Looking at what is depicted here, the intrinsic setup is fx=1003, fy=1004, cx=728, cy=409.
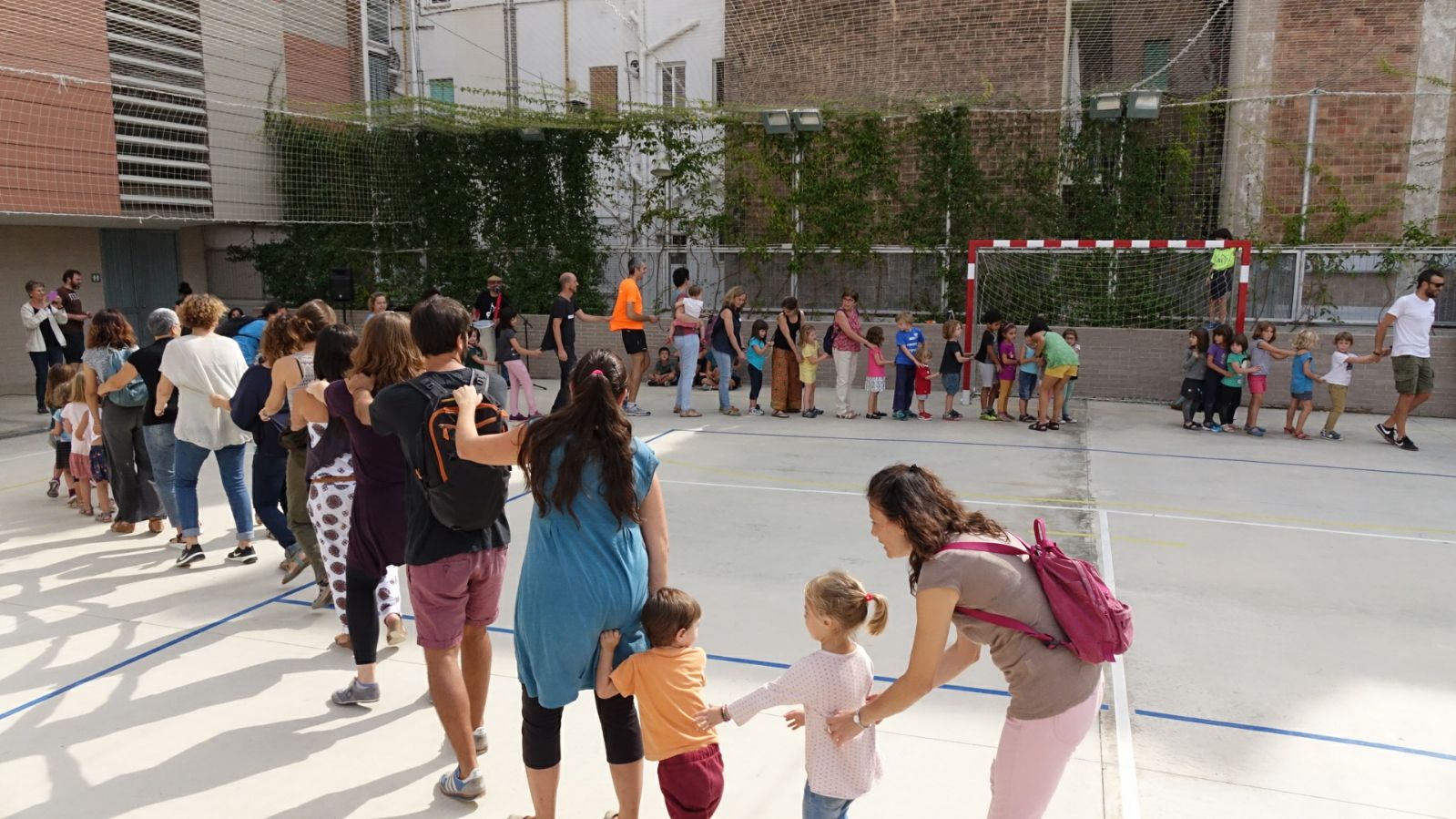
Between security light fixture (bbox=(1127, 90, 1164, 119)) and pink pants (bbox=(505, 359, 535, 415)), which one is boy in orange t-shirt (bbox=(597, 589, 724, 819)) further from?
security light fixture (bbox=(1127, 90, 1164, 119))

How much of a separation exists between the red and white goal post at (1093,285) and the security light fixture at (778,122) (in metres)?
3.20

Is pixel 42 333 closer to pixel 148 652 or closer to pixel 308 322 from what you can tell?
pixel 148 652

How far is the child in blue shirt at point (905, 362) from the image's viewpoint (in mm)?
11312

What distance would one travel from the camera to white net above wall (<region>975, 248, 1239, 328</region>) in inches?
521

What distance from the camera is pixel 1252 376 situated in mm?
10500

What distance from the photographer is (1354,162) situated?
13016 mm

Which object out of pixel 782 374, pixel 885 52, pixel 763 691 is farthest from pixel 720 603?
pixel 885 52

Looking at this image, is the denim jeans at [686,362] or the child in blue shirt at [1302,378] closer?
the child in blue shirt at [1302,378]

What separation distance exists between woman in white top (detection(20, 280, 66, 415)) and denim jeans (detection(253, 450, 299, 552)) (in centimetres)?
814

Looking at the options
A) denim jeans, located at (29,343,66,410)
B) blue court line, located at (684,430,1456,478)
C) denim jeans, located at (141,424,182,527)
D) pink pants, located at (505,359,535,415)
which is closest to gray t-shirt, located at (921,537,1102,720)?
denim jeans, located at (141,424,182,527)

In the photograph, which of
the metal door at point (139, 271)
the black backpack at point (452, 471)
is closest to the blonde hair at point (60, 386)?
the black backpack at point (452, 471)

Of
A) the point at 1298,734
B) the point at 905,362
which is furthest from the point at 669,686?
the point at 905,362

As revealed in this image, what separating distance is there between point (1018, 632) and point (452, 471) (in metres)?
1.78

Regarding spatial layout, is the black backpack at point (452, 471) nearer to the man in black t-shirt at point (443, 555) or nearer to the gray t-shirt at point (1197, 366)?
the man in black t-shirt at point (443, 555)
